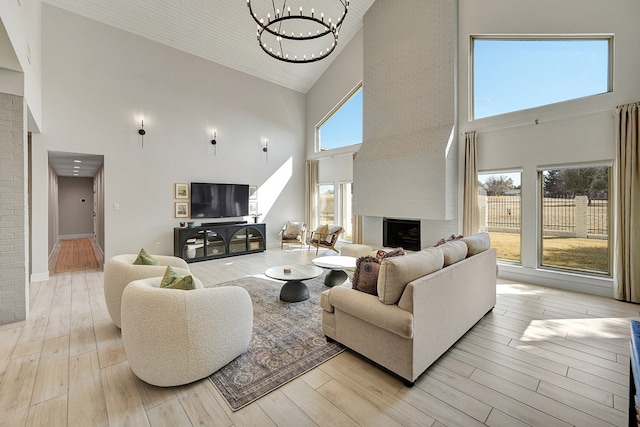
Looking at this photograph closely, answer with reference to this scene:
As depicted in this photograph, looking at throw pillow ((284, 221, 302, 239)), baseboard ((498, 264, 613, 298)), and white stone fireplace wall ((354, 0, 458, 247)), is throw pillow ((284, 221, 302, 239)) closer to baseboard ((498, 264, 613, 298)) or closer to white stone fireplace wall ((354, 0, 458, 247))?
white stone fireplace wall ((354, 0, 458, 247))

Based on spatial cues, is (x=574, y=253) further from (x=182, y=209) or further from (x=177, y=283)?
(x=182, y=209)

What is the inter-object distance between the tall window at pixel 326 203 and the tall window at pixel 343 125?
3.89 feet

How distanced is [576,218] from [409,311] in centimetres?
417

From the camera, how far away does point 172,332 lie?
6.15ft

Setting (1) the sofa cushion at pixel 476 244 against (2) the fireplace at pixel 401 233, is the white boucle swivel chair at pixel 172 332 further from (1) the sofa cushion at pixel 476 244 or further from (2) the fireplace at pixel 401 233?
(2) the fireplace at pixel 401 233

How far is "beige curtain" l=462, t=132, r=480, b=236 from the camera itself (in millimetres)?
5020

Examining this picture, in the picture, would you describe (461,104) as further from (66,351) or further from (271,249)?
(66,351)

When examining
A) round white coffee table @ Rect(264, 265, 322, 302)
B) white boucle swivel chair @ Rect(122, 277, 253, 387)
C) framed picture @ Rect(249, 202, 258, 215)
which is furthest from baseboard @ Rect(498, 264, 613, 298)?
framed picture @ Rect(249, 202, 258, 215)

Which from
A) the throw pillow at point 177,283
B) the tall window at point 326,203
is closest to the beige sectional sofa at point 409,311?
the throw pillow at point 177,283

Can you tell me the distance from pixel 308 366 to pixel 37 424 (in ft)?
5.65

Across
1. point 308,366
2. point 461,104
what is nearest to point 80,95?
point 308,366

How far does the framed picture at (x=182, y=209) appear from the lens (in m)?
6.20

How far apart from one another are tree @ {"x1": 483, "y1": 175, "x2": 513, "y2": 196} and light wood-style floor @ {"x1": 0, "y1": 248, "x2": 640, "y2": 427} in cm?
243

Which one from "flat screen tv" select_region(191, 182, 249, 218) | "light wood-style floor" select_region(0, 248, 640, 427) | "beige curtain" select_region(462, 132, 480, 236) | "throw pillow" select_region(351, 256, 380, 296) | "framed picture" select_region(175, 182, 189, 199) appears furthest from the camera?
"flat screen tv" select_region(191, 182, 249, 218)
